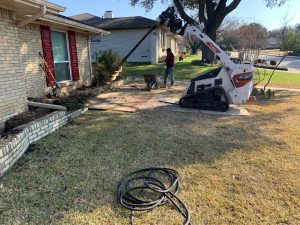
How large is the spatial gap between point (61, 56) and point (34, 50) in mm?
1449

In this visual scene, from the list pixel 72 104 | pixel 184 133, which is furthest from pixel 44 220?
pixel 72 104

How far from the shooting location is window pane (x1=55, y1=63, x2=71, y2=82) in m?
8.64

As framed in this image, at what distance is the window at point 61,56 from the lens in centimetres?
848

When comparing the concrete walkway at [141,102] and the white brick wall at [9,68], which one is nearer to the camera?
the white brick wall at [9,68]

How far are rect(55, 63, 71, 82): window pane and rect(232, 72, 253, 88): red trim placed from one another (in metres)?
5.53

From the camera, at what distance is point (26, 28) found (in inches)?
277

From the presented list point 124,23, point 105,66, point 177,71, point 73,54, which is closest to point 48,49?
point 73,54

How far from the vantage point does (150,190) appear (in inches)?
135

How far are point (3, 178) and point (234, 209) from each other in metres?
3.01

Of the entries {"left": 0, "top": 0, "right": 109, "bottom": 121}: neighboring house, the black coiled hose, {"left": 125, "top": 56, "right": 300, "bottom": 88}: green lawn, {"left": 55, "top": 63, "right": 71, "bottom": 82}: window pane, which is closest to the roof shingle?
{"left": 125, "top": 56, "right": 300, "bottom": 88}: green lawn

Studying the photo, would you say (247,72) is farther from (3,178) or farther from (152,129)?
(3,178)

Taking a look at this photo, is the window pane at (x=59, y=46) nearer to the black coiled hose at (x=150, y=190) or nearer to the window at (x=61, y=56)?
the window at (x=61, y=56)

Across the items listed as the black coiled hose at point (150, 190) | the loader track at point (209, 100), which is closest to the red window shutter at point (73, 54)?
the loader track at point (209, 100)

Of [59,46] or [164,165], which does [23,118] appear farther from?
[59,46]
